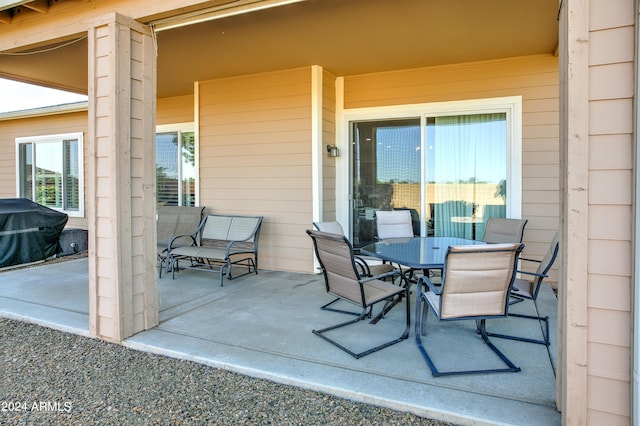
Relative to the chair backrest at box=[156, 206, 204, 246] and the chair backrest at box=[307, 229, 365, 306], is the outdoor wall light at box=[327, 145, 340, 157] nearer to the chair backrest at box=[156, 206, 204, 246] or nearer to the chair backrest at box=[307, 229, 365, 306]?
the chair backrest at box=[156, 206, 204, 246]

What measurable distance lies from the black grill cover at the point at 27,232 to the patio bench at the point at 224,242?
2.41 meters

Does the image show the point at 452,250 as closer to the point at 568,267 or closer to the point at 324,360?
the point at 568,267

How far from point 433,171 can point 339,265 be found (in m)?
2.68

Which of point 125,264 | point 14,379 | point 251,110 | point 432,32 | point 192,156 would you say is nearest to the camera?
point 14,379

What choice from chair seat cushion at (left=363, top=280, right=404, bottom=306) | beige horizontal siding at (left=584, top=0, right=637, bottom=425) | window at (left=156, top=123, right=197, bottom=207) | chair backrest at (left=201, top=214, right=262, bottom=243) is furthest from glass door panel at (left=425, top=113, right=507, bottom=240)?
window at (left=156, top=123, right=197, bottom=207)

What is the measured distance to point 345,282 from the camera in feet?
9.33

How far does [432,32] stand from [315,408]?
11.3 ft

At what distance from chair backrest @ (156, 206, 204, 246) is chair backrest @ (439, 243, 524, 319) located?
4052mm

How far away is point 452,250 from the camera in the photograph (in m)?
2.29

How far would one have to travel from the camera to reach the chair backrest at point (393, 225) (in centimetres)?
461

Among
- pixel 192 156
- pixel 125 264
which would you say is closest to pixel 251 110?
pixel 192 156

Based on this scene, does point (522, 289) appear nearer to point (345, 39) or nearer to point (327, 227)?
point (327, 227)

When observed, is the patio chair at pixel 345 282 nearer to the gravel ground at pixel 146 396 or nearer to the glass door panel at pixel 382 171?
the gravel ground at pixel 146 396

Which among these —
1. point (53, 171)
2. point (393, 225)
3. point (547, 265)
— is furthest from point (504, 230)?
point (53, 171)
